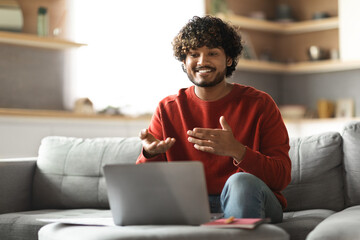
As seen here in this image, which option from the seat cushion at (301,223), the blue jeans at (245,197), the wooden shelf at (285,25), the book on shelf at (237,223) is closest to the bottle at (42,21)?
the wooden shelf at (285,25)

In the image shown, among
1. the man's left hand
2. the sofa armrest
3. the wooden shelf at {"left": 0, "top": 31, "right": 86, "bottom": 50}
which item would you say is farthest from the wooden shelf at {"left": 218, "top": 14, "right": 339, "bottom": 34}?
the man's left hand

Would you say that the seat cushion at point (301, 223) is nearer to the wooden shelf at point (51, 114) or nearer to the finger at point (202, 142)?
the finger at point (202, 142)

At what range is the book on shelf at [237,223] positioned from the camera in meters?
1.73

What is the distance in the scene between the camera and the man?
201 centimetres

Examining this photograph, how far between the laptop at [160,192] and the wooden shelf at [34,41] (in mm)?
2689

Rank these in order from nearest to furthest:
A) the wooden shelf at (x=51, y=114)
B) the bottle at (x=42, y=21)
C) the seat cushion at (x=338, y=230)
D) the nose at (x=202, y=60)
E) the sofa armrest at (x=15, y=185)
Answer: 1. the seat cushion at (x=338, y=230)
2. the nose at (x=202, y=60)
3. the sofa armrest at (x=15, y=185)
4. the wooden shelf at (x=51, y=114)
5. the bottle at (x=42, y=21)

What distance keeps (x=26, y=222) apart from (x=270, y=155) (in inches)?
43.8

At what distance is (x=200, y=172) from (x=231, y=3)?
14.7 feet

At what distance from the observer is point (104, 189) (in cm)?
286

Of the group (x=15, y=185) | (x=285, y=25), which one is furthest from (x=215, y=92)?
(x=285, y=25)

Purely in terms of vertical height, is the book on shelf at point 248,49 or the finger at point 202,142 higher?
the book on shelf at point 248,49

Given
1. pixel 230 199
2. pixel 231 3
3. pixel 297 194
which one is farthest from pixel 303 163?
pixel 231 3

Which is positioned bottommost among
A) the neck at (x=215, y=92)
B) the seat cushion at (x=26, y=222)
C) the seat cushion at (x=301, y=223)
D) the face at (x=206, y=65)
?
the seat cushion at (x=26, y=222)

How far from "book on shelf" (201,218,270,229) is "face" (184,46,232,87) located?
685 mm
